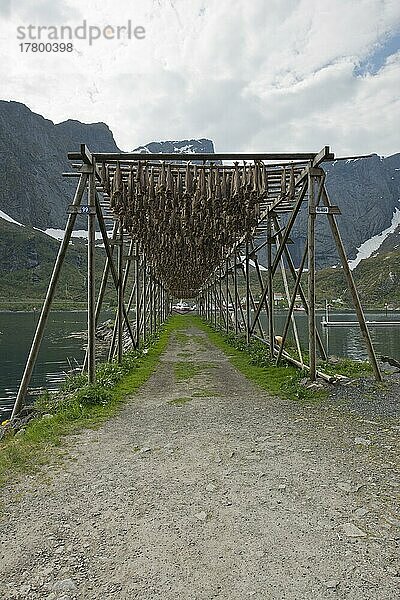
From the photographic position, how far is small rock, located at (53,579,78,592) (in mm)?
3611

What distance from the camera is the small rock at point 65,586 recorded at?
361cm

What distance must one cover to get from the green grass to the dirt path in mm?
347

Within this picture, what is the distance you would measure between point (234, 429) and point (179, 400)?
2775mm

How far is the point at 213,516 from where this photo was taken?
4746mm

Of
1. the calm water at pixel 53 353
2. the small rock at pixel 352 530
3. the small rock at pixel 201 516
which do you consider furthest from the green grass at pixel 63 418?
the calm water at pixel 53 353

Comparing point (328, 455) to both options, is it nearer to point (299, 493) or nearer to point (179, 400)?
point (299, 493)

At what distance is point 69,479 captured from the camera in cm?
581

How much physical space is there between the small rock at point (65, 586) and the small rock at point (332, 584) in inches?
63.7

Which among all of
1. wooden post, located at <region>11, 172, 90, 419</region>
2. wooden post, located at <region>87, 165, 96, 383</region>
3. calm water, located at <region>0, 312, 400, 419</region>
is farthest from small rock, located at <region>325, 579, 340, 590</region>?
calm water, located at <region>0, 312, 400, 419</region>

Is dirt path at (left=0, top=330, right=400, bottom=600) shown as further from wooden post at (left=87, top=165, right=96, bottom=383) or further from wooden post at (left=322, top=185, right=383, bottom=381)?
wooden post at (left=322, top=185, right=383, bottom=381)

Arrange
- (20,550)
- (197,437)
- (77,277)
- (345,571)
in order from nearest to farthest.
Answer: (345,571)
(20,550)
(197,437)
(77,277)

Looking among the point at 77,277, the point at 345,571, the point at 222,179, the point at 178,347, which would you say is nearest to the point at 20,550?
the point at 345,571

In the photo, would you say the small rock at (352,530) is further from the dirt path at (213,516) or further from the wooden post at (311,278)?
the wooden post at (311,278)

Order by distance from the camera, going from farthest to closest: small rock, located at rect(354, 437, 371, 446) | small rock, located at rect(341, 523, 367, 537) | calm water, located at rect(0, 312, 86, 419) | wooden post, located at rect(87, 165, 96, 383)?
calm water, located at rect(0, 312, 86, 419), wooden post, located at rect(87, 165, 96, 383), small rock, located at rect(354, 437, 371, 446), small rock, located at rect(341, 523, 367, 537)
